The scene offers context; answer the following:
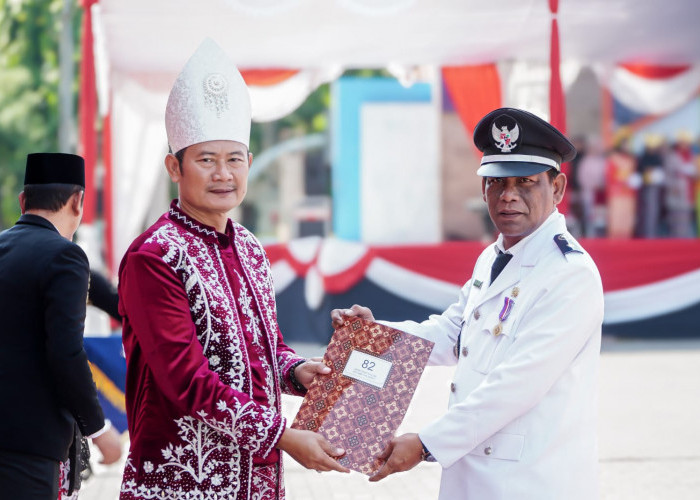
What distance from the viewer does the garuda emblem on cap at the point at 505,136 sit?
2717 mm

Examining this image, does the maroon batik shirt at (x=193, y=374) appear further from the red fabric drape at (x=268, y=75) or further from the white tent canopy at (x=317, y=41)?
the red fabric drape at (x=268, y=75)

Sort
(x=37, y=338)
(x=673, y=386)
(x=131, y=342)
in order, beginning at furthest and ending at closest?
(x=673, y=386) < (x=37, y=338) < (x=131, y=342)

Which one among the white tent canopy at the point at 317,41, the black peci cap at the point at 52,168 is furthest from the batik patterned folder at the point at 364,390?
the white tent canopy at the point at 317,41

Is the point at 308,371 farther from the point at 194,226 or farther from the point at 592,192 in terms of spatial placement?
the point at 592,192

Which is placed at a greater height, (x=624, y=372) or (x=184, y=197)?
(x=184, y=197)

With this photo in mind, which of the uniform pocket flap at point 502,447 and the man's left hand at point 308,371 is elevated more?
the man's left hand at point 308,371

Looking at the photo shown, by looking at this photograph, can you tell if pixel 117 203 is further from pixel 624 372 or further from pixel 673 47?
pixel 673 47

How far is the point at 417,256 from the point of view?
1041 centimetres

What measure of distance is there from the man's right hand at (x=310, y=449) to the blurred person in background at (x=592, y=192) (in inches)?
501

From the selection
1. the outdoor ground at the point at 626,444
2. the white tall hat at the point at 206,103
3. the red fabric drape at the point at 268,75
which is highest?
the red fabric drape at the point at 268,75

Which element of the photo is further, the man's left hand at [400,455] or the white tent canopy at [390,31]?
the white tent canopy at [390,31]

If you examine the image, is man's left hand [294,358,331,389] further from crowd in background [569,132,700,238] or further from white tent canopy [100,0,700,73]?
crowd in background [569,132,700,238]

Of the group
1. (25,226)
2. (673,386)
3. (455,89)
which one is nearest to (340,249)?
(455,89)

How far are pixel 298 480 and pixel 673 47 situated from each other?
8076 millimetres
